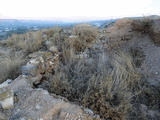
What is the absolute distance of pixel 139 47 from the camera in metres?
3.87

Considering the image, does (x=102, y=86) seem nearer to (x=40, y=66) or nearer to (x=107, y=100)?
(x=107, y=100)

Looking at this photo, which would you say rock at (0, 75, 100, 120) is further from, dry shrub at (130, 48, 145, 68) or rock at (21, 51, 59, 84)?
dry shrub at (130, 48, 145, 68)

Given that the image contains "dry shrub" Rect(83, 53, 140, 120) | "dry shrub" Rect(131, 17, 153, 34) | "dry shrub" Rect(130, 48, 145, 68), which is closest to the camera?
"dry shrub" Rect(83, 53, 140, 120)

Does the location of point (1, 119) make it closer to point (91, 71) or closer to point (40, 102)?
point (40, 102)

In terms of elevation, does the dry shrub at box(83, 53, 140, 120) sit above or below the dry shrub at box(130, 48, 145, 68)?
A: below

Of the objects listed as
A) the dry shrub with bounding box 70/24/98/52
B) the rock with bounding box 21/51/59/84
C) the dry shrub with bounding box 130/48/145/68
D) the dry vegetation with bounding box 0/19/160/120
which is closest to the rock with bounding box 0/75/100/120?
the dry vegetation with bounding box 0/19/160/120

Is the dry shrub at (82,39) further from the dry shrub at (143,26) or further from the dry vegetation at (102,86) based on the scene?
the dry shrub at (143,26)

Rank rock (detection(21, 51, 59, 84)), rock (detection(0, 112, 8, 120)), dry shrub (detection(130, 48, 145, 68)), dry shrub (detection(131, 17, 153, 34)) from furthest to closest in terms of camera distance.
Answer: dry shrub (detection(131, 17, 153, 34)) < dry shrub (detection(130, 48, 145, 68)) < rock (detection(21, 51, 59, 84)) < rock (detection(0, 112, 8, 120))

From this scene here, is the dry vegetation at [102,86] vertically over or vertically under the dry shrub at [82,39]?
under

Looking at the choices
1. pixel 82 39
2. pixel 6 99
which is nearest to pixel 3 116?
pixel 6 99

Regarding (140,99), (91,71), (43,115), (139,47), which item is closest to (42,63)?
(91,71)

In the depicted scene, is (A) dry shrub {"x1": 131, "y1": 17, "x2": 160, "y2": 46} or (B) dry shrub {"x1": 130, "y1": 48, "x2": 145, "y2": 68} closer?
(B) dry shrub {"x1": 130, "y1": 48, "x2": 145, "y2": 68}

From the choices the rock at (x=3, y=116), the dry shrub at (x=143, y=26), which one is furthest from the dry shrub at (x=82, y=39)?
the rock at (x=3, y=116)

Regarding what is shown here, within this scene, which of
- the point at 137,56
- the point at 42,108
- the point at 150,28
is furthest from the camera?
the point at 150,28
